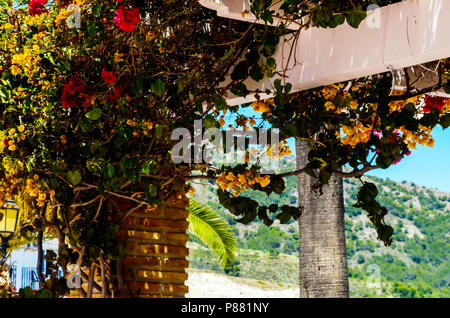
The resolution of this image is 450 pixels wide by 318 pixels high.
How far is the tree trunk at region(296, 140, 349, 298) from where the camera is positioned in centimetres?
579

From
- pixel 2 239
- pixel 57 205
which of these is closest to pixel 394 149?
pixel 57 205

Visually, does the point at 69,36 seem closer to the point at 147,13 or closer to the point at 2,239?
the point at 147,13

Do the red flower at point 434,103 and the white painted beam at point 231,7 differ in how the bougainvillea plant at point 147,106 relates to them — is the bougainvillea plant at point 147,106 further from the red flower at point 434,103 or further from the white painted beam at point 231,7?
the white painted beam at point 231,7

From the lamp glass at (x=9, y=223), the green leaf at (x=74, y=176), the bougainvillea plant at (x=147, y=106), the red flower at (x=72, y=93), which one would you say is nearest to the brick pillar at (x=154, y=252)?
the bougainvillea plant at (x=147, y=106)

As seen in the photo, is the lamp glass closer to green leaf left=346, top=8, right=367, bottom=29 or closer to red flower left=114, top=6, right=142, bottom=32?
red flower left=114, top=6, right=142, bottom=32

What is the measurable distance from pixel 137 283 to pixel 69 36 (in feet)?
4.68

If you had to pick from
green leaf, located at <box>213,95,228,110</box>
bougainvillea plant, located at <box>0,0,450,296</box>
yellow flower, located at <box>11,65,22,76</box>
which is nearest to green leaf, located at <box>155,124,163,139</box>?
bougainvillea plant, located at <box>0,0,450,296</box>

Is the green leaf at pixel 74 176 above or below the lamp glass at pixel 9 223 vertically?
below

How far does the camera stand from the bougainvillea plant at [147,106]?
2.97m

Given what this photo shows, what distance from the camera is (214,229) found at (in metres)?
7.98

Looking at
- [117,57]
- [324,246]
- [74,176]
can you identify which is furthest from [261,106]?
[324,246]

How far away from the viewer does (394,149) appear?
2855 millimetres

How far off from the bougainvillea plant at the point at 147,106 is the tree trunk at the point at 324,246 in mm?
2634
